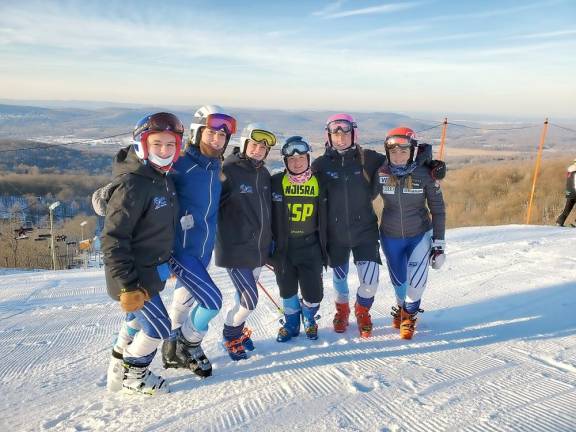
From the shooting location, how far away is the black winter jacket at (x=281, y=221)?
161 inches

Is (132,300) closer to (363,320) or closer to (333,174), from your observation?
(333,174)

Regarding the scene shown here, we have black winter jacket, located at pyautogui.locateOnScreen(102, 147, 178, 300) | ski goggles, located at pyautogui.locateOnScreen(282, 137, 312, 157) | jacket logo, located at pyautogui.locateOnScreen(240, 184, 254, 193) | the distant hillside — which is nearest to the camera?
black winter jacket, located at pyautogui.locateOnScreen(102, 147, 178, 300)

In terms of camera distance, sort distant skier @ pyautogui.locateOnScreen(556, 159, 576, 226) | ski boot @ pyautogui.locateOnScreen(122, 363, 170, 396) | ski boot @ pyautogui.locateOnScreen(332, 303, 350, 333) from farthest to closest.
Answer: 1. distant skier @ pyautogui.locateOnScreen(556, 159, 576, 226)
2. ski boot @ pyautogui.locateOnScreen(332, 303, 350, 333)
3. ski boot @ pyautogui.locateOnScreen(122, 363, 170, 396)

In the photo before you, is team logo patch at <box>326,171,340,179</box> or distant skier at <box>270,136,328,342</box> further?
team logo patch at <box>326,171,340,179</box>

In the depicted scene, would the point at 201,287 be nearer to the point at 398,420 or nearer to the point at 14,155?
the point at 398,420

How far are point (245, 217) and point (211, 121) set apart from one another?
84 centimetres

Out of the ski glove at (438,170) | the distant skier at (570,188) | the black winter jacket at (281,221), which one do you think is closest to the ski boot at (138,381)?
the black winter jacket at (281,221)

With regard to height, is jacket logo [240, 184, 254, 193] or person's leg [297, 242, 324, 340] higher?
jacket logo [240, 184, 254, 193]

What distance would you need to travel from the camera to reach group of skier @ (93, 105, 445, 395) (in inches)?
118

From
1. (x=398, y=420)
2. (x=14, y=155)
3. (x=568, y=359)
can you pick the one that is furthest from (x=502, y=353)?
(x=14, y=155)

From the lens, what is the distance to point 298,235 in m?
4.16

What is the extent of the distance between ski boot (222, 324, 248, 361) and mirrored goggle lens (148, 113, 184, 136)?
70.3 inches

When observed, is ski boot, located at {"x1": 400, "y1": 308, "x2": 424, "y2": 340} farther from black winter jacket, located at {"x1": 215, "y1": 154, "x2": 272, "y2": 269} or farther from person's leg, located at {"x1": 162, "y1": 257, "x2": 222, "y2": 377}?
person's leg, located at {"x1": 162, "y1": 257, "x2": 222, "y2": 377}

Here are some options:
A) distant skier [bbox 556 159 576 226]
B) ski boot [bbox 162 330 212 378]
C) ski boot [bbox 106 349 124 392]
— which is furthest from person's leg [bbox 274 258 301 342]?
distant skier [bbox 556 159 576 226]
